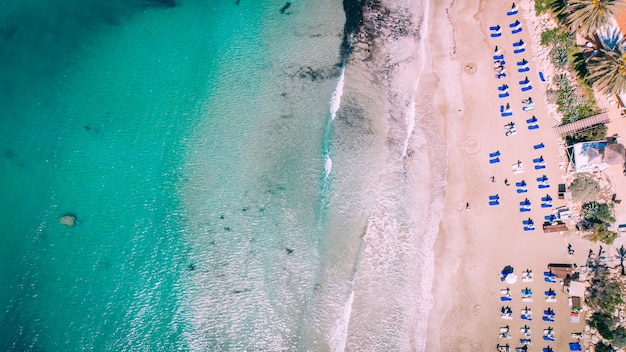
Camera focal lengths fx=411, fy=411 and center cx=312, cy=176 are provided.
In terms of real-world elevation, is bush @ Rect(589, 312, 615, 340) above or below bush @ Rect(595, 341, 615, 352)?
above

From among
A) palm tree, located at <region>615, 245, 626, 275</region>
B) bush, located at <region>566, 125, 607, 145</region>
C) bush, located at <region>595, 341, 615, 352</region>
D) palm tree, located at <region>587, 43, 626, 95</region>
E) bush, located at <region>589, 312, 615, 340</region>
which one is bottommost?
bush, located at <region>595, 341, 615, 352</region>

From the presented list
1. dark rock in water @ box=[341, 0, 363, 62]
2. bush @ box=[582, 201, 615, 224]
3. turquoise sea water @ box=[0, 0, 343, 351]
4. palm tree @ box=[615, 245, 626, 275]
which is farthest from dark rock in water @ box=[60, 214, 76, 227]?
palm tree @ box=[615, 245, 626, 275]

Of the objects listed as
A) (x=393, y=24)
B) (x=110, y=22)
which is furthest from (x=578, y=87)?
(x=110, y=22)

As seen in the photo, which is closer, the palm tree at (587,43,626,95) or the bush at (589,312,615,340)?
the palm tree at (587,43,626,95)

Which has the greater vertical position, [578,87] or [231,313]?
[578,87]

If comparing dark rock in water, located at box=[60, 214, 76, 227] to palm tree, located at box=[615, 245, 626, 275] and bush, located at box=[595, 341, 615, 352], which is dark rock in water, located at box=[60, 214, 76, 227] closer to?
bush, located at box=[595, 341, 615, 352]

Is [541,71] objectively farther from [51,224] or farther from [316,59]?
[51,224]

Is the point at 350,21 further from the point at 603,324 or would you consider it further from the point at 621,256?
the point at 603,324
